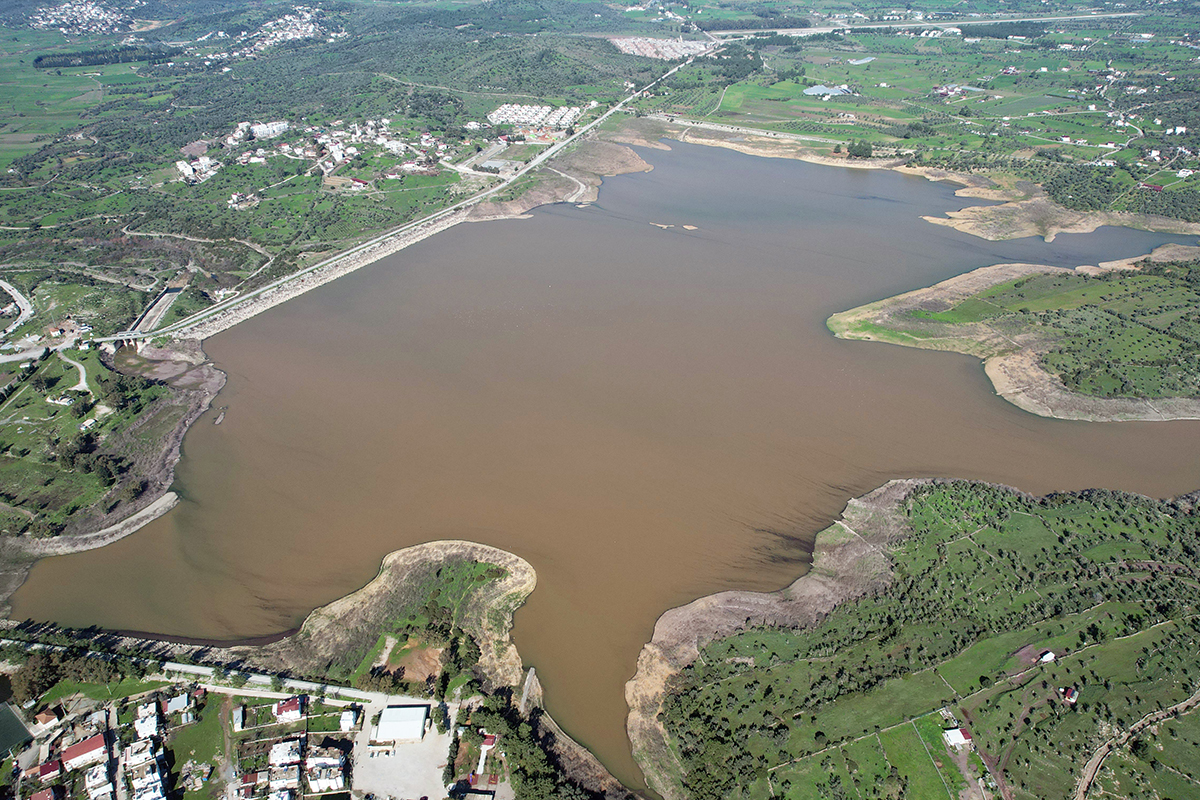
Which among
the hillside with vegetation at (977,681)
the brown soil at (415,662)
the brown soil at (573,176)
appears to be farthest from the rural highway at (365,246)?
the hillside with vegetation at (977,681)

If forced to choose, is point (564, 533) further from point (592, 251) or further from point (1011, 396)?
point (592, 251)

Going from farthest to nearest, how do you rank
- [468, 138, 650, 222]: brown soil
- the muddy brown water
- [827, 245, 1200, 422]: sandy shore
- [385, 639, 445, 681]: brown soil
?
[468, 138, 650, 222]: brown soil < [827, 245, 1200, 422]: sandy shore < the muddy brown water < [385, 639, 445, 681]: brown soil

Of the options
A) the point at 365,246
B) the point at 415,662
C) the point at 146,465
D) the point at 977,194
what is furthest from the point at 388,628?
the point at 977,194

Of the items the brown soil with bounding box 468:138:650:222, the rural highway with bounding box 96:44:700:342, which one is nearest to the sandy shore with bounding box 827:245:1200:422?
the brown soil with bounding box 468:138:650:222

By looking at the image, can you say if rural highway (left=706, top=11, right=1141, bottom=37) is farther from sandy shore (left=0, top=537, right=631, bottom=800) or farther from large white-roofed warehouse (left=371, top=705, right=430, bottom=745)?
large white-roofed warehouse (left=371, top=705, right=430, bottom=745)

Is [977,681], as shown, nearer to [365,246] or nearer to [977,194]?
[365,246]

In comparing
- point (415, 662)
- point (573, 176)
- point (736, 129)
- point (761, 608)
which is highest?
point (736, 129)

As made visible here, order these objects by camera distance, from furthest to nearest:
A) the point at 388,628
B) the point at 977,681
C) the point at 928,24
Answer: the point at 928,24, the point at 388,628, the point at 977,681

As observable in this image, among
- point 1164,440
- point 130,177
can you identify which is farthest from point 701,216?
point 130,177
